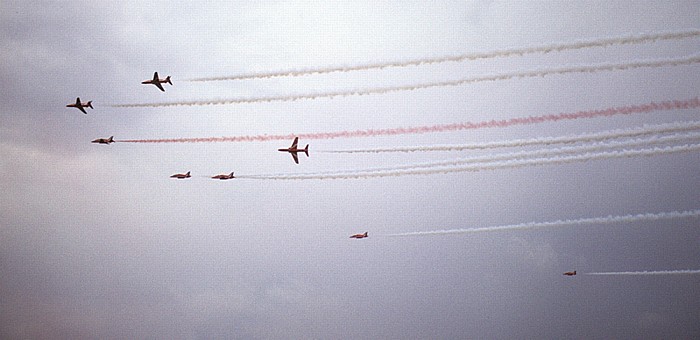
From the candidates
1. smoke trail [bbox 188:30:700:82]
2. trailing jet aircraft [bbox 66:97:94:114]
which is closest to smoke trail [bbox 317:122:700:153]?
smoke trail [bbox 188:30:700:82]

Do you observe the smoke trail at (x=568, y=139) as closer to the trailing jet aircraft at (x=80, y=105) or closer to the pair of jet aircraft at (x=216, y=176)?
the pair of jet aircraft at (x=216, y=176)

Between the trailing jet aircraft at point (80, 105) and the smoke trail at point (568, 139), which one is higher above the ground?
the trailing jet aircraft at point (80, 105)

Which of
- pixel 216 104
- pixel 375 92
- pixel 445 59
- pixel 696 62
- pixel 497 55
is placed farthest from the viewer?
pixel 216 104

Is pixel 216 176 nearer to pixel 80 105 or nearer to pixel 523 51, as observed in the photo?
pixel 80 105

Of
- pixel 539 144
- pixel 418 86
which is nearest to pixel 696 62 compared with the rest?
pixel 539 144

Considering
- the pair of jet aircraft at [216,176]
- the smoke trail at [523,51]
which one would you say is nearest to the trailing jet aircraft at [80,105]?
the pair of jet aircraft at [216,176]

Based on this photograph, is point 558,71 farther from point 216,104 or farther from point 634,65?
point 216,104

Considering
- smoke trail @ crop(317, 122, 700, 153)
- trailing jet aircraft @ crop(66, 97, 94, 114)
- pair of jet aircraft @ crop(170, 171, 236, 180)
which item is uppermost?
trailing jet aircraft @ crop(66, 97, 94, 114)

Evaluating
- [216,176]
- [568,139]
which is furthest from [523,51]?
[216,176]

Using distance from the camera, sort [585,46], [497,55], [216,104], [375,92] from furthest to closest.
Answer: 1. [216,104]
2. [375,92]
3. [497,55]
4. [585,46]

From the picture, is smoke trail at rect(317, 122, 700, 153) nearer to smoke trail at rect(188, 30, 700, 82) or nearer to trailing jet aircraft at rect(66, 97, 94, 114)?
smoke trail at rect(188, 30, 700, 82)

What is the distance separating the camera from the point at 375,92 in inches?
1398

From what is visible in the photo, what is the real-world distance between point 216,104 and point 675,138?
32.0 m

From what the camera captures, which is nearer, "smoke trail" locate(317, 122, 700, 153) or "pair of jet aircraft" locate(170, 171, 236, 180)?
"smoke trail" locate(317, 122, 700, 153)
